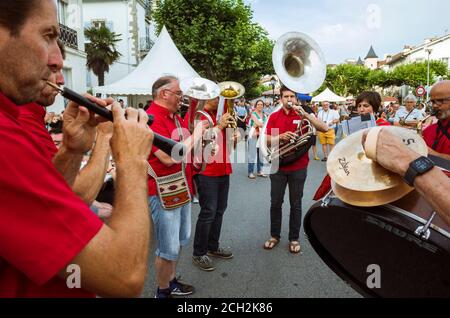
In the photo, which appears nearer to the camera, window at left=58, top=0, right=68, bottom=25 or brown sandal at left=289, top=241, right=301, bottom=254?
brown sandal at left=289, top=241, right=301, bottom=254

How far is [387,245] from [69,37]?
693 inches

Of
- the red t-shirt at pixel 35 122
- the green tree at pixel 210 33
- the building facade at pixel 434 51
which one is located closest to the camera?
the red t-shirt at pixel 35 122

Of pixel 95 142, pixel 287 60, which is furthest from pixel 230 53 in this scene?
pixel 95 142

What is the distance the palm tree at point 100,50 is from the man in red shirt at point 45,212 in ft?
98.5

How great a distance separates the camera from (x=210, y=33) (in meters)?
20.2

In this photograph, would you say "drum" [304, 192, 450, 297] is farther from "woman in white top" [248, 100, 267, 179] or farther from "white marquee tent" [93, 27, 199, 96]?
"white marquee tent" [93, 27, 199, 96]

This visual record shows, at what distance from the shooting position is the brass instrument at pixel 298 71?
13.8 ft

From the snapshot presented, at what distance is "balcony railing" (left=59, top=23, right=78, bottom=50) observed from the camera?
14963 millimetres

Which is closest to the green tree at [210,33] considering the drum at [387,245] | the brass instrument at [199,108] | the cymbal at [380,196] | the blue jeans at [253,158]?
the blue jeans at [253,158]

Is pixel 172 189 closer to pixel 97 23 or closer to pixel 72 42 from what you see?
pixel 72 42

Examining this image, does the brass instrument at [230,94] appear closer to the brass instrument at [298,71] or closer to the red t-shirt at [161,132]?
the brass instrument at [298,71]

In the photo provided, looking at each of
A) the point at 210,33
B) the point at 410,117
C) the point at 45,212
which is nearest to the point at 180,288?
the point at 45,212

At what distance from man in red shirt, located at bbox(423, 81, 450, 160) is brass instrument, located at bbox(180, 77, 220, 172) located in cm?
215

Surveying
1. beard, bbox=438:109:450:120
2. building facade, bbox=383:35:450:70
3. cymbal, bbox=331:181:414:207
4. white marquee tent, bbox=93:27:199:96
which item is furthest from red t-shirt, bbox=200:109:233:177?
building facade, bbox=383:35:450:70
